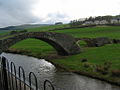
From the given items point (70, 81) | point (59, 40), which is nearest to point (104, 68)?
point (70, 81)

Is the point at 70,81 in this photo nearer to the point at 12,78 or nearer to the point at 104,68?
the point at 104,68

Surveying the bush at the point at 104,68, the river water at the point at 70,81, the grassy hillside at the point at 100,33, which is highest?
the grassy hillside at the point at 100,33

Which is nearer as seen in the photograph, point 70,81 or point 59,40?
point 70,81

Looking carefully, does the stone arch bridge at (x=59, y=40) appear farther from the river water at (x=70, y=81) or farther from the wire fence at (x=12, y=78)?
the wire fence at (x=12, y=78)

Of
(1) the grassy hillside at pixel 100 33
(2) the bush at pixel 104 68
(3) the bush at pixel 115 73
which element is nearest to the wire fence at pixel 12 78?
(3) the bush at pixel 115 73

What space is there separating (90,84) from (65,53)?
16390 millimetres

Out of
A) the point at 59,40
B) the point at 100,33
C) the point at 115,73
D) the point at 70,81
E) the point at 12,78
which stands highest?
the point at 12,78

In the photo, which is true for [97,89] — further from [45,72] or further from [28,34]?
[28,34]

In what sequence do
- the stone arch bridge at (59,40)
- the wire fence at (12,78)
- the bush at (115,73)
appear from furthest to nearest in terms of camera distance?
the stone arch bridge at (59,40) < the bush at (115,73) < the wire fence at (12,78)

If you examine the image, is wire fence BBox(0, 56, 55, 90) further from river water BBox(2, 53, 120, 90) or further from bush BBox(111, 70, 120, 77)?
bush BBox(111, 70, 120, 77)

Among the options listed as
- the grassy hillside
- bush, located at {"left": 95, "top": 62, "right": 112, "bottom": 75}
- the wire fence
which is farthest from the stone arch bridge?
the grassy hillside

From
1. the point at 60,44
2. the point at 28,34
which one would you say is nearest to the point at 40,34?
the point at 28,34

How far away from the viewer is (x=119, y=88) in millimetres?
18266

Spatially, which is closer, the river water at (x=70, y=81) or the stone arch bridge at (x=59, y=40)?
the river water at (x=70, y=81)
